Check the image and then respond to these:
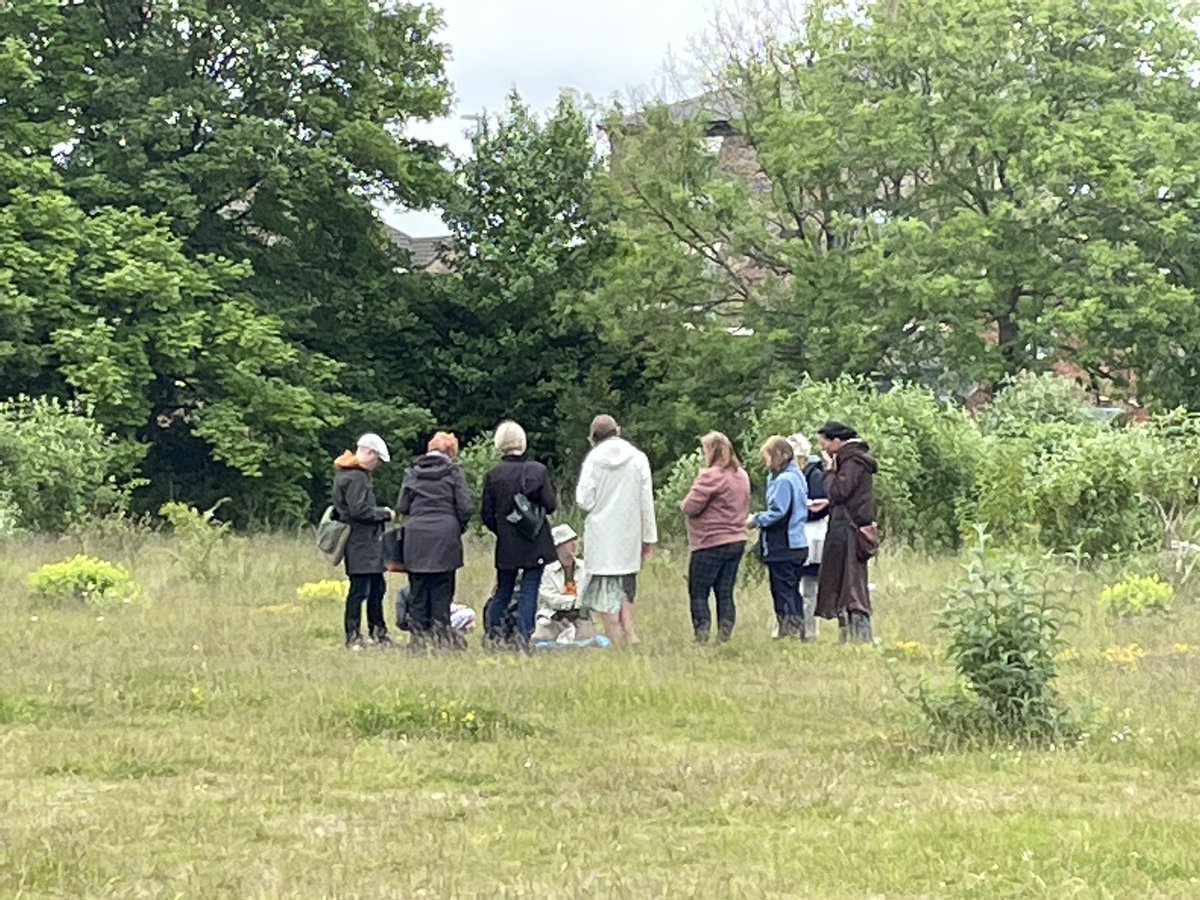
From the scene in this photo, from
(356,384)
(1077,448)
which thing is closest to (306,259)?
(356,384)

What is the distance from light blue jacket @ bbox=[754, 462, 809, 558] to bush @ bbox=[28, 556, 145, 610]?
6436 millimetres

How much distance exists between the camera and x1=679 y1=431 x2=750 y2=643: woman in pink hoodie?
12734mm

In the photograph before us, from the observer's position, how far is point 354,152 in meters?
31.8

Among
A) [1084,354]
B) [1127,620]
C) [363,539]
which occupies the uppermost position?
[1084,354]

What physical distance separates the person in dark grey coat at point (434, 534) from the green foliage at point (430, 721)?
10.0 ft

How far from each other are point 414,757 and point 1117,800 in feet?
11.0

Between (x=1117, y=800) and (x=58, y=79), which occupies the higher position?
(x=58, y=79)

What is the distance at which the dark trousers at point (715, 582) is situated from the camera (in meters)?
12.8

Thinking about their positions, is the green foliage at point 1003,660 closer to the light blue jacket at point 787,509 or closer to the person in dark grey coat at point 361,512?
the light blue jacket at point 787,509

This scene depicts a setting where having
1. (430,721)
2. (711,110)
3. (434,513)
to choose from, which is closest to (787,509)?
(434,513)

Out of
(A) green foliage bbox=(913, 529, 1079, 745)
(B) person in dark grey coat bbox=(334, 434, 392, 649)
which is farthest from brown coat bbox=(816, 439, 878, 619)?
(A) green foliage bbox=(913, 529, 1079, 745)

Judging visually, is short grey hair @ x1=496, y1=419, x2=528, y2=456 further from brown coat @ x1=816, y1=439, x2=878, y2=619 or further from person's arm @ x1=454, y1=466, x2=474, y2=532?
brown coat @ x1=816, y1=439, x2=878, y2=619

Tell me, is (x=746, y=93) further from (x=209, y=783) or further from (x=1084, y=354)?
(x=209, y=783)

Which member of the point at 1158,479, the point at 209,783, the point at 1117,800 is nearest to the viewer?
the point at 1117,800
